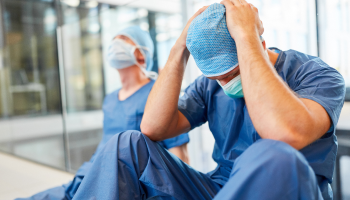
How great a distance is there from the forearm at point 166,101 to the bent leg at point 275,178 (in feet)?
1.47

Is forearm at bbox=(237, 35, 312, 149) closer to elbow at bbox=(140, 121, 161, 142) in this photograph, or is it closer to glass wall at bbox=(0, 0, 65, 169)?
elbow at bbox=(140, 121, 161, 142)

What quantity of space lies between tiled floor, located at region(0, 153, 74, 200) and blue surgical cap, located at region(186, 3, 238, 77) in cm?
158

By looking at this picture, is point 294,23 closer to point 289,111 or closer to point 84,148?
point 289,111

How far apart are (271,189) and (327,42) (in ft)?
2.64

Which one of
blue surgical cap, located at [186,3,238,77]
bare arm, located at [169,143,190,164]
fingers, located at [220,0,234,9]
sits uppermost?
fingers, located at [220,0,234,9]

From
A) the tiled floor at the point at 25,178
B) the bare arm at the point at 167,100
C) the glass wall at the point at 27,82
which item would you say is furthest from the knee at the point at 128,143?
the glass wall at the point at 27,82

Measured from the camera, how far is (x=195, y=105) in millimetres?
1137

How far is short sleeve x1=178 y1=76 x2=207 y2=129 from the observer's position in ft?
3.70

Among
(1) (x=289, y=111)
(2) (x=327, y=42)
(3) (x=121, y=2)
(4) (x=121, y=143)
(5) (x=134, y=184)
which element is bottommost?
(5) (x=134, y=184)

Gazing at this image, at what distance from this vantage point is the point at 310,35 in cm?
118

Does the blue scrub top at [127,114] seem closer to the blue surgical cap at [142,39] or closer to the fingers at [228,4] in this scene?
the blue surgical cap at [142,39]

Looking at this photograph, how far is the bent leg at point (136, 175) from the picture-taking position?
86 centimetres

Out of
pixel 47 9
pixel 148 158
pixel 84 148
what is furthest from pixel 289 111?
pixel 47 9

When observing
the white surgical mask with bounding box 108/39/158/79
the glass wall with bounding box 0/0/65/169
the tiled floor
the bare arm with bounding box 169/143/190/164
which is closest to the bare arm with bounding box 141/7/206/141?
the bare arm with bounding box 169/143/190/164
